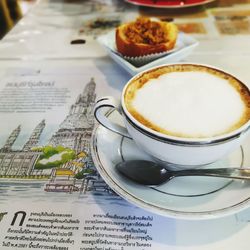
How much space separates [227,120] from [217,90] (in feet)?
0.21

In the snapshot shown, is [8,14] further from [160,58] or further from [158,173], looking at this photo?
[158,173]

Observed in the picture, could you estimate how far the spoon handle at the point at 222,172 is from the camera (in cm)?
37

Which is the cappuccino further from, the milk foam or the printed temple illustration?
the printed temple illustration

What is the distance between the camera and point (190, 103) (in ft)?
1.30

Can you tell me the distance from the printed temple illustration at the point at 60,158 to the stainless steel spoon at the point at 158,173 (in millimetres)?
46

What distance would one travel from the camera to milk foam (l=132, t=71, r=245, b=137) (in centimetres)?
37

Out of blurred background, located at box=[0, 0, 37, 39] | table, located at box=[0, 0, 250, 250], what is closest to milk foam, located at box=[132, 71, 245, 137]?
table, located at box=[0, 0, 250, 250]

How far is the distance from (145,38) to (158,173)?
0.35 meters

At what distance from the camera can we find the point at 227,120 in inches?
14.6

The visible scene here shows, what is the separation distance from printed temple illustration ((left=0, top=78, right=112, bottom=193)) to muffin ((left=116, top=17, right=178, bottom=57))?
167 mm

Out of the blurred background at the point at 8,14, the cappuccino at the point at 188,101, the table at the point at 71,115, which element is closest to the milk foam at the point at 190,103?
the cappuccino at the point at 188,101

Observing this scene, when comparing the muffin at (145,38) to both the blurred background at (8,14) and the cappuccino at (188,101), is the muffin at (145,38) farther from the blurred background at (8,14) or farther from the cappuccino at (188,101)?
the blurred background at (8,14)

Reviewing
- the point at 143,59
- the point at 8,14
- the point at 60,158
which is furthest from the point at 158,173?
the point at 8,14

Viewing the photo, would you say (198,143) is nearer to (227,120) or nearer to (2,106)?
(227,120)
